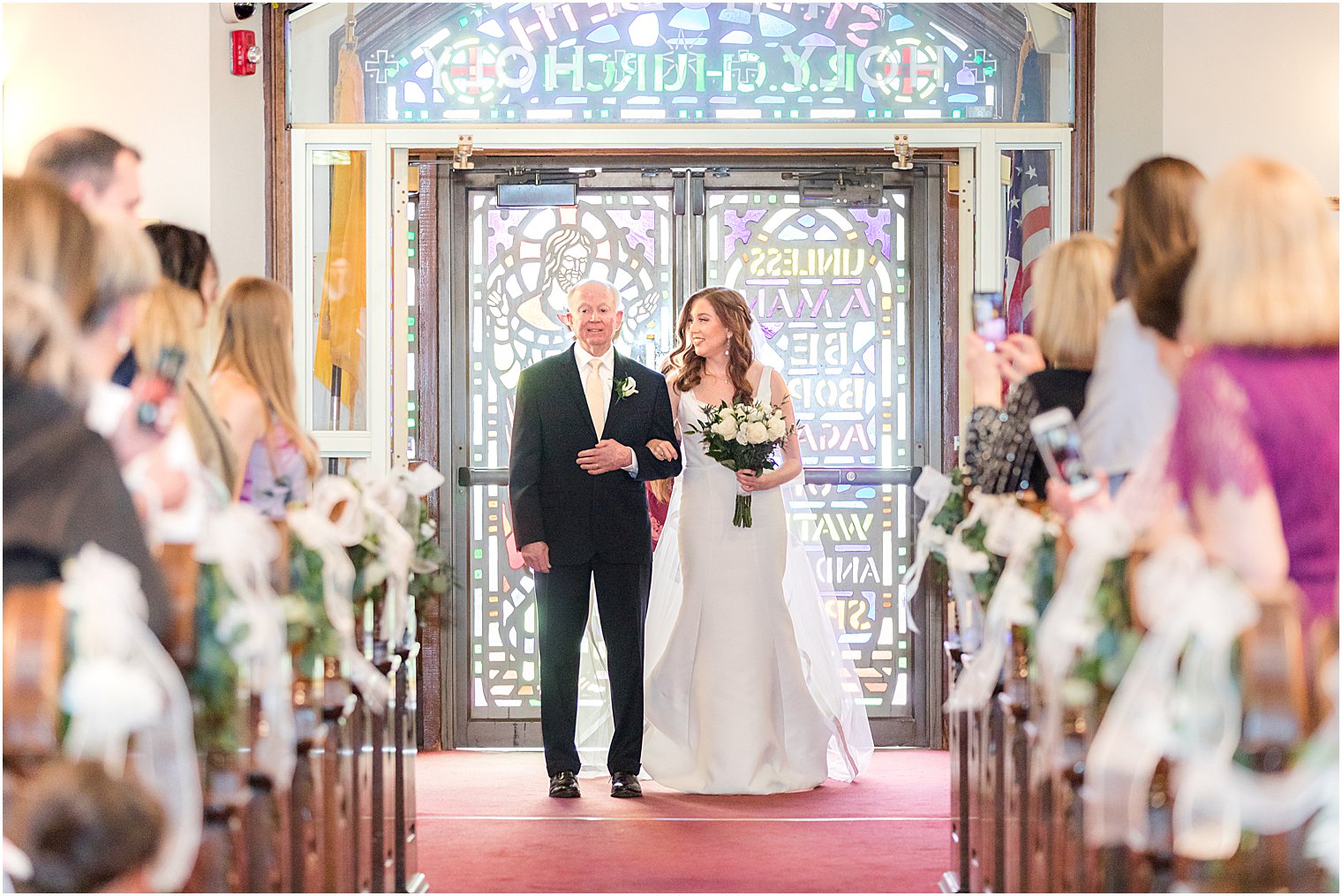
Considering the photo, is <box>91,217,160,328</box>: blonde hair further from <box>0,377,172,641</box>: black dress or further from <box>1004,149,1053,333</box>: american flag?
<box>1004,149,1053,333</box>: american flag

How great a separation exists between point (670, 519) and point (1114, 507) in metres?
2.42

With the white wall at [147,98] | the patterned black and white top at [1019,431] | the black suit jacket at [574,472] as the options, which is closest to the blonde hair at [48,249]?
the white wall at [147,98]

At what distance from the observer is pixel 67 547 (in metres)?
2.62

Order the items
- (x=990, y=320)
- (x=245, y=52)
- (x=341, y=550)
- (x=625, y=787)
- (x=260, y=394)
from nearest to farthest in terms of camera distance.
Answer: (x=260, y=394) < (x=341, y=550) < (x=990, y=320) < (x=245, y=52) < (x=625, y=787)

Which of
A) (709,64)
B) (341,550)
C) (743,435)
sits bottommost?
(341,550)

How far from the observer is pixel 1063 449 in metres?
3.16

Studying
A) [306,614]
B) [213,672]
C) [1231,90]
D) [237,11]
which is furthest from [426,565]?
[1231,90]

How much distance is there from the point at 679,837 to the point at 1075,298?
6.77 feet

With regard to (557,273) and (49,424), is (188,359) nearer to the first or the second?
(49,424)

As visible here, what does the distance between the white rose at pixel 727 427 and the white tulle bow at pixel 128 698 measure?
250 cm

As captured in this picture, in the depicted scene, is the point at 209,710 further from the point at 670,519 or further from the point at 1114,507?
the point at 670,519

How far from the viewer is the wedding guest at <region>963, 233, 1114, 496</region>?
3.16m

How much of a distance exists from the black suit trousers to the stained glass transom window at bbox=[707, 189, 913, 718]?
133 cm

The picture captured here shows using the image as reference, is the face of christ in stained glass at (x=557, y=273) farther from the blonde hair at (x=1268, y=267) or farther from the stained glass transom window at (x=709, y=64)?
the blonde hair at (x=1268, y=267)
